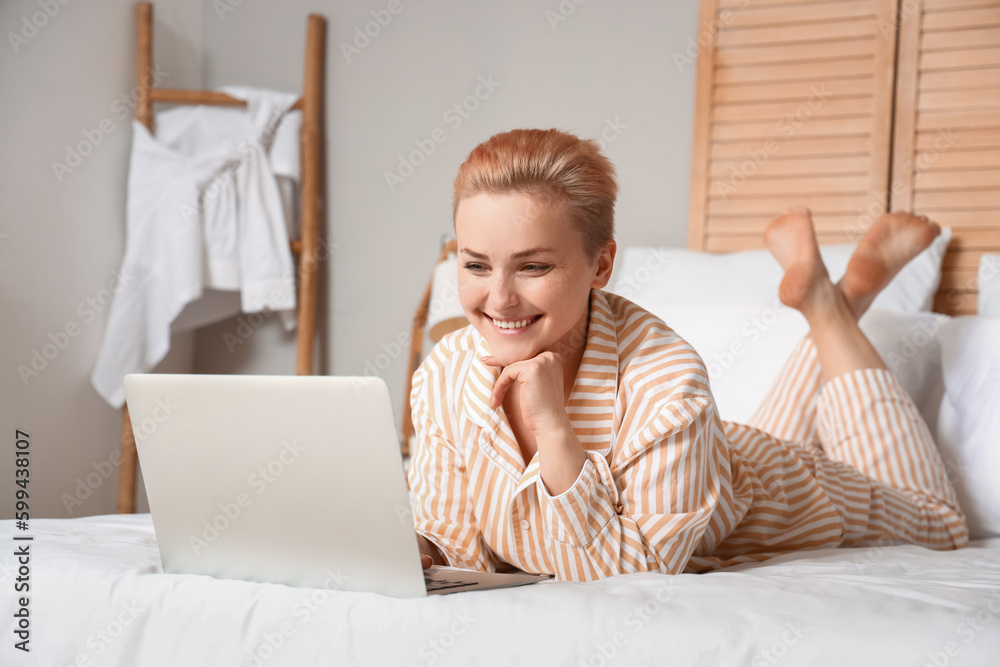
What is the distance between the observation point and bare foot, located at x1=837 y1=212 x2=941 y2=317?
67.0 inches

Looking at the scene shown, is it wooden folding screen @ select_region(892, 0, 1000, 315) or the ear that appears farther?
wooden folding screen @ select_region(892, 0, 1000, 315)

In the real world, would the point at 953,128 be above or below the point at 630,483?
above

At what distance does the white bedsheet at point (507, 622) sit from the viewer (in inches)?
30.0

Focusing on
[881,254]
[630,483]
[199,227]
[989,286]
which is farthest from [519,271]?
[199,227]

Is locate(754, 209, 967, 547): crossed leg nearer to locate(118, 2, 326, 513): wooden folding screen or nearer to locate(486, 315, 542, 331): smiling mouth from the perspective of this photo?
locate(486, 315, 542, 331): smiling mouth

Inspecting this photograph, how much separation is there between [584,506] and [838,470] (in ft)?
2.21

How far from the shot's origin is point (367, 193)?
276 centimetres

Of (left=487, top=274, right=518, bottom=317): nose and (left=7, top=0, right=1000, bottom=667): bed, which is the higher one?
(left=487, top=274, right=518, bottom=317): nose

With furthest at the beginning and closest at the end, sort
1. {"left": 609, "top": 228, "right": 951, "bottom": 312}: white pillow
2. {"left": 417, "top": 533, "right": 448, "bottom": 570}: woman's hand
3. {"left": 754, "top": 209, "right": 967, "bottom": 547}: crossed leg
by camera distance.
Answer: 1. {"left": 609, "top": 228, "right": 951, "bottom": 312}: white pillow
2. {"left": 754, "top": 209, "right": 967, "bottom": 547}: crossed leg
3. {"left": 417, "top": 533, "right": 448, "bottom": 570}: woman's hand

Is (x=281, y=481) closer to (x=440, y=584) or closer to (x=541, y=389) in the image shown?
(x=440, y=584)

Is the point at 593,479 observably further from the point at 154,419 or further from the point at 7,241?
the point at 7,241

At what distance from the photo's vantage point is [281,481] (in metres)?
0.84

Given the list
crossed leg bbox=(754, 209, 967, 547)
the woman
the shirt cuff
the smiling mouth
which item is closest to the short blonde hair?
the woman

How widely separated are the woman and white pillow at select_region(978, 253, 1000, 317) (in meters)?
0.83
